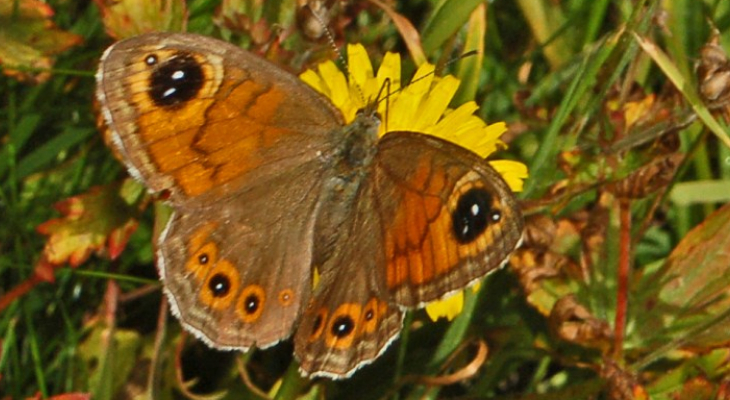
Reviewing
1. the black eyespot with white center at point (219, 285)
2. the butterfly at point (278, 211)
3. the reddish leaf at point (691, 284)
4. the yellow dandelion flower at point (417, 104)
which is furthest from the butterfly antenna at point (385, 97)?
the reddish leaf at point (691, 284)

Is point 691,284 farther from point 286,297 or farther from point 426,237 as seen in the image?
point 286,297

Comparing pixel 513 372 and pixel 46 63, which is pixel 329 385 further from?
pixel 46 63

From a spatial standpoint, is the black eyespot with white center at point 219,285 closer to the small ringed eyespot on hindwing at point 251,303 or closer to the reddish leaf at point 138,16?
the small ringed eyespot on hindwing at point 251,303

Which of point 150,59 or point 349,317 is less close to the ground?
point 150,59

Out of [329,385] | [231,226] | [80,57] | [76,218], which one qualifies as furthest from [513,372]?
[80,57]

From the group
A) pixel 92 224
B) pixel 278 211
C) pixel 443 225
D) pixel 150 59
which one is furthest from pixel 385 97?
pixel 92 224

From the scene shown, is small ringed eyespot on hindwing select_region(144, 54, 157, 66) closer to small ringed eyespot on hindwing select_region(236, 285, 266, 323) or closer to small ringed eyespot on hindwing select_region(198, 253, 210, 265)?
small ringed eyespot on hindwing select_region(198, 253, 210, 265)

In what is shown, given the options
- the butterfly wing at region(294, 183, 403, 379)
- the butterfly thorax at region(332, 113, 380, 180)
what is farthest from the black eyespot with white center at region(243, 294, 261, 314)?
the butterfly thorax at region(332, 113, 380, 180)
